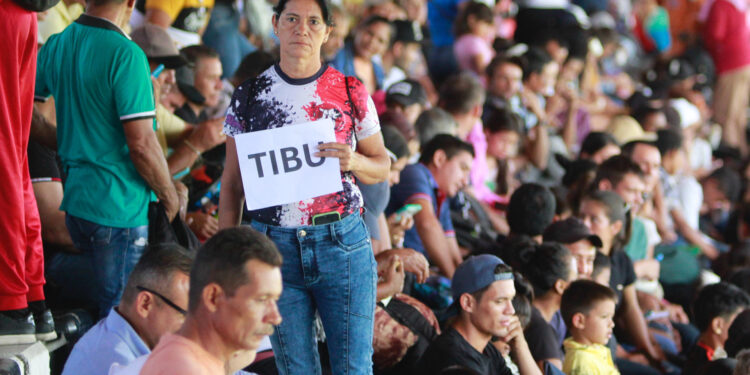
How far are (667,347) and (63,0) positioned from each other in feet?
14.2

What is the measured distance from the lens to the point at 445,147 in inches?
231

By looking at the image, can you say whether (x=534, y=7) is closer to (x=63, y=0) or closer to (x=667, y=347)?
(x=667, y=347)

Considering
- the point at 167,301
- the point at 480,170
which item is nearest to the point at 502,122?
the point at 480,170

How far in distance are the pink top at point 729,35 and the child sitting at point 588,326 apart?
24.9 feet

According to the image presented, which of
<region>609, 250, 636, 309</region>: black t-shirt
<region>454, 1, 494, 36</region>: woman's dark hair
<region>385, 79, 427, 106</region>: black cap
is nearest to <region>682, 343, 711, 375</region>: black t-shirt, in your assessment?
<region>609, 250, 636, 309</region>: black t-shirt

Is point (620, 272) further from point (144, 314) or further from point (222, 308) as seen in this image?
point (222, 308)

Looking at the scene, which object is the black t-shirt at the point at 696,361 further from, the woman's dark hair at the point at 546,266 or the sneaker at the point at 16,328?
the sneaker at the point at 16,328

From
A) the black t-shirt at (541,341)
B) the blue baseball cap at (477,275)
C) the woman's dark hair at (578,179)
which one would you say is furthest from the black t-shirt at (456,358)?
the woman's dark hair at (578,179)

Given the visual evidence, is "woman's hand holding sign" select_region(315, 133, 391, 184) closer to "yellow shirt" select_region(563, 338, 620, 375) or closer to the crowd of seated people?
the crowd of seated people

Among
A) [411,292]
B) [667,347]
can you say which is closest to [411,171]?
[411,292]

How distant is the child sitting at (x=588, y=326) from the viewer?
16.7ft

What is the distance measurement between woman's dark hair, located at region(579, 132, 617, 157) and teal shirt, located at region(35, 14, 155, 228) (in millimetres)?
4765

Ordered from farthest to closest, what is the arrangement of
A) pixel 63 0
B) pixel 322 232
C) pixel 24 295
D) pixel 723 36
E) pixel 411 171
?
pixel 723 36 → pixel 411 171 → pixel 63 0 → pixel 24 295 → pixel 322 232

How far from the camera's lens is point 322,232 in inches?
123
